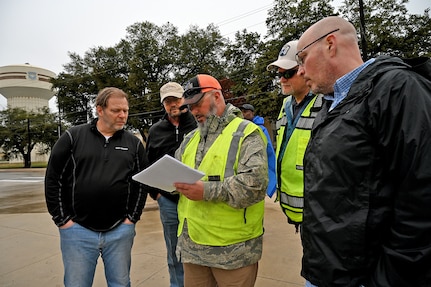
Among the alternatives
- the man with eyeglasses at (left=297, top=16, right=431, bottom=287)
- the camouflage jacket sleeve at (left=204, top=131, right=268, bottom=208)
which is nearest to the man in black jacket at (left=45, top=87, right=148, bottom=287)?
the camouflage jacket sleeve at (left=204, top=131, right=268, bottom=208)

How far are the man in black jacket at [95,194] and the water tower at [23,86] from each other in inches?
2337

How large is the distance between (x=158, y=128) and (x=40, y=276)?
2360 millimetres

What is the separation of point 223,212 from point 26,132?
40554mm

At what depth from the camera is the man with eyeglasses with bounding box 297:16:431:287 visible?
86 cm

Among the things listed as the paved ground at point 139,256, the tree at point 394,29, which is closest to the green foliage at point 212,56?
the tree at point 394,29

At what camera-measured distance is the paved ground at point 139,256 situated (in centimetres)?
321

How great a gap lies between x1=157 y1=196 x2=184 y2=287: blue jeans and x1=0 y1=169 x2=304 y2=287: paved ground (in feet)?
1.50

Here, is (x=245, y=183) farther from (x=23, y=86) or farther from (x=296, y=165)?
(x=23, y=86)

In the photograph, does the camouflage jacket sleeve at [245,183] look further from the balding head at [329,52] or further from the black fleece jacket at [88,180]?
the black fleece jacket at [88,180]

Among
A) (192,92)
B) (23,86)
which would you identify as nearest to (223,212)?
(192,92)

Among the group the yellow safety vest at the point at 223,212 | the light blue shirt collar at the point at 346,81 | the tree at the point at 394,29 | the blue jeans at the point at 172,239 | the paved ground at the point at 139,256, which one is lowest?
the paved ground at the point at 139,256

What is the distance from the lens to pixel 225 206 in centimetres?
177

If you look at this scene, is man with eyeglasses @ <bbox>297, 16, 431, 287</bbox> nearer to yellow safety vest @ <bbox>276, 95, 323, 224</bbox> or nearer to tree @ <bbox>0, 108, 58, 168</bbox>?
yellow safety vest @ <bbox>276, 95, 323, 224</bbox>

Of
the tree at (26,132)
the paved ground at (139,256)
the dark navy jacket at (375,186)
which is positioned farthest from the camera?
the tree at (26,132)
